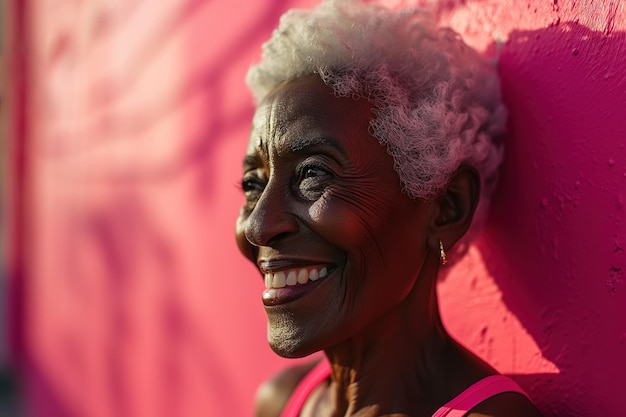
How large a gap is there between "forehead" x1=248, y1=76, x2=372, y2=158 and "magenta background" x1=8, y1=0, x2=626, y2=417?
0.40 metres

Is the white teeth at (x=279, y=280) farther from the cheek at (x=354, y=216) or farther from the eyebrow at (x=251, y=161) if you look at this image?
the eyebrow at (x=251, y=161)

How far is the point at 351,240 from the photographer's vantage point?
1347 mm

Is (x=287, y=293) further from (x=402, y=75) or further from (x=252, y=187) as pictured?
(x=402, y=75)

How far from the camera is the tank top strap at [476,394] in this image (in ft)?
4.39

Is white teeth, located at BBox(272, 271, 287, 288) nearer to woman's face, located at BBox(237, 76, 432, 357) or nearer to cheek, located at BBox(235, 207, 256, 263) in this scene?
woman's face, located at BBox(237, 76, 432, 357)

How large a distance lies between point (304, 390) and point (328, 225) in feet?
1.81

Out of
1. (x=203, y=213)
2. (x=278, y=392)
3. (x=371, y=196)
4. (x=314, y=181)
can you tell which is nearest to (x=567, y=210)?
(x=371, y=196)

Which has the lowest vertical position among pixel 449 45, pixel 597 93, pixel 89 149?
pixel 597 93

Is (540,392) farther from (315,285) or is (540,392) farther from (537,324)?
(315,285)

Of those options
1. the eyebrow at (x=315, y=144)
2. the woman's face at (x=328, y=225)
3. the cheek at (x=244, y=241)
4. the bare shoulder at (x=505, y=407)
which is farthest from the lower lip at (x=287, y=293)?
the bare shoulder at (x=505, y=407)

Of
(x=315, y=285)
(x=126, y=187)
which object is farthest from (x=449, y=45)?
(x=126, y=187)

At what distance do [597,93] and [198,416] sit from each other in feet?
7.36

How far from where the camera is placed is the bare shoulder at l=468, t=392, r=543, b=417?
1311mm

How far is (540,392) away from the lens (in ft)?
4.91
